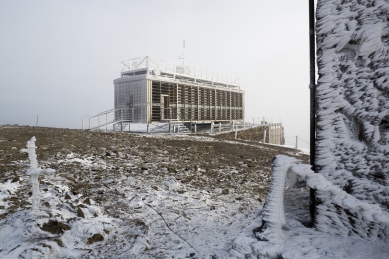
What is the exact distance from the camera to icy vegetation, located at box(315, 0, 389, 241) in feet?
6.03

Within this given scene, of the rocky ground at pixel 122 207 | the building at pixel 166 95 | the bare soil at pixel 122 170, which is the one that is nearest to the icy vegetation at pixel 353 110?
the rocky ground at pixel 122 207

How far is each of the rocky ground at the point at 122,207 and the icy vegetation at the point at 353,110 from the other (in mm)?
1229

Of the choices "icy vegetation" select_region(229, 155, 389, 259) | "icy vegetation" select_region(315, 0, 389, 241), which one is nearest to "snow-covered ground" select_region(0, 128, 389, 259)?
"icy vegetation" select_region(229, 155, 389, 259)

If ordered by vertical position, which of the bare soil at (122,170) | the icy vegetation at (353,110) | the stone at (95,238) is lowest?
the stone at (95,238)

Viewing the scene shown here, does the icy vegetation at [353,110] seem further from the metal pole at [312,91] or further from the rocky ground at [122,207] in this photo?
the rocky ground at [122,207]

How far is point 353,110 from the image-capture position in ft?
6.41

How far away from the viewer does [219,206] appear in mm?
Answer: 3670

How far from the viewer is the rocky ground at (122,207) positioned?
8.42 ft

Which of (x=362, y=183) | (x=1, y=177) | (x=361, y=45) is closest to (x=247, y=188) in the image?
(x=362, y=183)

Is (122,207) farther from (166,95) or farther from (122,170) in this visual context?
(166,95)

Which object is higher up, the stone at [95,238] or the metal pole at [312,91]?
the metal pole at [312,91]

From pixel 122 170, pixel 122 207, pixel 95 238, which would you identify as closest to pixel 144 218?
pixel 122 207

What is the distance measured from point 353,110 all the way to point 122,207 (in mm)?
2933

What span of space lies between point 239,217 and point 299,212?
2.81ft
